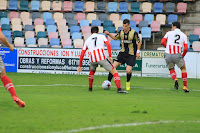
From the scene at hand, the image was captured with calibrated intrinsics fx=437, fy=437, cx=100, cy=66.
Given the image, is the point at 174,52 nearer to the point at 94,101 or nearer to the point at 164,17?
the point at 94,101

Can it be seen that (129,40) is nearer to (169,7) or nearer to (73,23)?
(73,23)

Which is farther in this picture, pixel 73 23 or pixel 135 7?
pixel 135 7

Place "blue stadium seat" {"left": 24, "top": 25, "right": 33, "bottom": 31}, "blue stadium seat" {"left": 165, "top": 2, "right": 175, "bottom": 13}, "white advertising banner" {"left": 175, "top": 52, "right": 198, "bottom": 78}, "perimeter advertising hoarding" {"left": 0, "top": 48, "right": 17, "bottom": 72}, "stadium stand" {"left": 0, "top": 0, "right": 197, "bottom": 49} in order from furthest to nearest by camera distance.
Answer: "blue stadium seat" {"left": 165, "top": 2, "right": 175, "bottom": 13}
"blue stadium seat" {"left": 24, "top": 25, "right": 33, "bottom": 31}
"stadium stand" {"left": 0, "top": 0, "right": 197, "bottom": 49}
"perimeter advertising hoarding" {"left": 0, "top": 48, "right": 17, "bottom": 72}
"white advertising banner" {"left": 175, "top": 52, "right": 198, "bottom": 78}

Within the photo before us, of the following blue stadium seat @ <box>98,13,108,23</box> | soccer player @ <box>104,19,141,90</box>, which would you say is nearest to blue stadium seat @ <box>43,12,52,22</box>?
blue stadium seat @ <box>98,13,108,23</box>

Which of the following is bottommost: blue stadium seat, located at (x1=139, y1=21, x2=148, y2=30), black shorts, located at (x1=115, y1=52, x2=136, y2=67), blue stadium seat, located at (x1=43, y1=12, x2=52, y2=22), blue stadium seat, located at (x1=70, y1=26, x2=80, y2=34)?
black shorts, located at (x1=115, y1=52, x2=136, y2=67)

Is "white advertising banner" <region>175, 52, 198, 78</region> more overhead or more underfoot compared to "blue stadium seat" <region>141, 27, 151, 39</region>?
more underfoot

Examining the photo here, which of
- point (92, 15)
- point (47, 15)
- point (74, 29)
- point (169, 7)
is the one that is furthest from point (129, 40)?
point (47, 15)

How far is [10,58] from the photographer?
70.9 feet

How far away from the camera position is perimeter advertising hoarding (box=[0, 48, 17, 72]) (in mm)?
21609

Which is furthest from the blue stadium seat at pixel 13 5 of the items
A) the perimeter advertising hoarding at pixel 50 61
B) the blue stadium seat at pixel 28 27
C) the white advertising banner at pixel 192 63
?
the white advertising banner at pixel 192 63

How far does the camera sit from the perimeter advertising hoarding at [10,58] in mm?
21609

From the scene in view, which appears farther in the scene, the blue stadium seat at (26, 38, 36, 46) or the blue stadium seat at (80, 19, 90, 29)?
the blue stadium seat at (80, 19, 90, 29)

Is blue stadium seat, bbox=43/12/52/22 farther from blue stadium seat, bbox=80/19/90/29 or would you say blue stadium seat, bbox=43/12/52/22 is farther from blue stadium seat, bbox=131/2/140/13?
blue stadium seat, bbox=131/2/140/13

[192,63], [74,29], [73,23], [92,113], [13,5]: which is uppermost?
[13,5]
